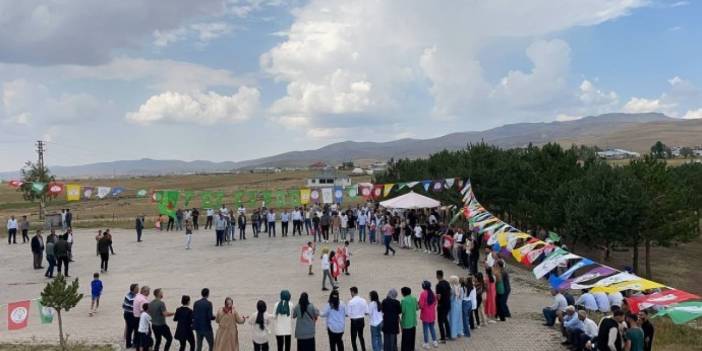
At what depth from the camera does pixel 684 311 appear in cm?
1039

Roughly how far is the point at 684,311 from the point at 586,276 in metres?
2.93

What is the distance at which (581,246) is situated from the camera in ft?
119

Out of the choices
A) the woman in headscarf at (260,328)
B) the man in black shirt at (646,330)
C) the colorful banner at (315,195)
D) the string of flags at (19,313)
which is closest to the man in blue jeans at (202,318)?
the woman in headscarf at (260,328)

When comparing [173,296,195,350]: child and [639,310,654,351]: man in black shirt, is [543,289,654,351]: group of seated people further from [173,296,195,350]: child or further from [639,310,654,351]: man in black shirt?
[173,296,195,350]: child

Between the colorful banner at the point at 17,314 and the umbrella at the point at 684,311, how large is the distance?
13240mm

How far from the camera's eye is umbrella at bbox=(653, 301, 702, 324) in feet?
33.4

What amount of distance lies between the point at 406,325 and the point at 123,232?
96.0ft

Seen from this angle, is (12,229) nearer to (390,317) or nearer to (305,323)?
(305,323)

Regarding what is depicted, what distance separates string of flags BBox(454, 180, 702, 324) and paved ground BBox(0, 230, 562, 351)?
4.43ft

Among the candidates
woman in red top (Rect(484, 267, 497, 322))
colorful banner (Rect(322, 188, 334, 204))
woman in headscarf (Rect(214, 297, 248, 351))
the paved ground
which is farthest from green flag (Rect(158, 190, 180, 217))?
woman in headscarf (Rect(214, 297, 248, 351))

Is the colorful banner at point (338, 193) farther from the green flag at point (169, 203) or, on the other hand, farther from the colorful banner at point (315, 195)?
the green flag at point (169, 203)

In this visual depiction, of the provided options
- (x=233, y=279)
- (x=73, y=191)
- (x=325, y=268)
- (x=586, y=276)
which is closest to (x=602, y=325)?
(x=586, y=276)

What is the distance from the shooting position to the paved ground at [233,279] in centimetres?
1369

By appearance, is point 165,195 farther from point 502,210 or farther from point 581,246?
point 581,246
